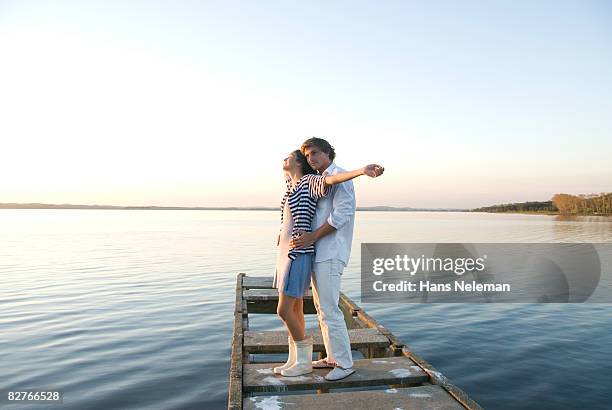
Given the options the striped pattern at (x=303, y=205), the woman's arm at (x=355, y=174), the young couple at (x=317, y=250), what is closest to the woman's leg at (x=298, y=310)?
the young couple at (x=317, y=250)

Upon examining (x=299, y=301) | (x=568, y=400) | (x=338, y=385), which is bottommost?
(x=568, y=400)

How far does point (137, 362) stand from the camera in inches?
391

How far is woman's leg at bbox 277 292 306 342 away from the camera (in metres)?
5.59

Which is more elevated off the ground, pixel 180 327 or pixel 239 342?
pixel 239 342

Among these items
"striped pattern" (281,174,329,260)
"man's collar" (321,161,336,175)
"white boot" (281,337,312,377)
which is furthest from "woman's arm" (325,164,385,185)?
"white boot" (281,337,312,377)

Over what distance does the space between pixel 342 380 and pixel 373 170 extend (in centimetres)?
241

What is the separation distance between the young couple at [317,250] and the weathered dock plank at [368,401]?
39cm

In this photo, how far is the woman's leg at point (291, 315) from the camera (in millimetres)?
5592

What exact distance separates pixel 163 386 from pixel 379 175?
20.0 feet

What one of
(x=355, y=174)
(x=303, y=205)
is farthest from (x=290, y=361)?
(x=355, y=174)

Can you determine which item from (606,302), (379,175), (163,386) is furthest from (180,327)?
(606,302)

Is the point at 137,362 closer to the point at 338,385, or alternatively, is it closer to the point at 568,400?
the point at 338,385

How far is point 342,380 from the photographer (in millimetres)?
5609

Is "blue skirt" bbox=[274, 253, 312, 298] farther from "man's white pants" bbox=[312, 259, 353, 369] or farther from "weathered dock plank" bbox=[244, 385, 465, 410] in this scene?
"weathered dock plank" bbox=[244, 385, 465, 410]
